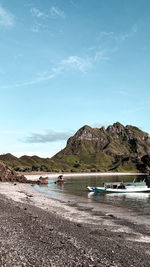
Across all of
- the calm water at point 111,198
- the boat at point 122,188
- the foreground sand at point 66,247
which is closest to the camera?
the foreground sand at point 66,247

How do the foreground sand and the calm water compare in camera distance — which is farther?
the calm water

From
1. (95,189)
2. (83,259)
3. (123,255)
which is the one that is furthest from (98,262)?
(95,189)

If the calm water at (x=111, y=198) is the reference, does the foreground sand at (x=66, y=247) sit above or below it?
above

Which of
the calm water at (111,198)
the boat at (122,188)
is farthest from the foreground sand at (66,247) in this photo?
the boat at (122,188)

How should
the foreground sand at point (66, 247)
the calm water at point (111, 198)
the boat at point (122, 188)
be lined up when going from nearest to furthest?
the foreground sand at point (66, 247) < the calm water at point (111, 198) < the boat at point (122, 188)

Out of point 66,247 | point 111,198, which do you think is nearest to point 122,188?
point 111,198

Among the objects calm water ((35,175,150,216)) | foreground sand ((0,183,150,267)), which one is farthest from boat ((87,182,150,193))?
foreground sand ((0,183,150,267))

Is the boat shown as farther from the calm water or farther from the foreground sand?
the foreground sand

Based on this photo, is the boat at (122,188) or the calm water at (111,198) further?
the boat at (122,188)

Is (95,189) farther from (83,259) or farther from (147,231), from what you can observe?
(83,259)

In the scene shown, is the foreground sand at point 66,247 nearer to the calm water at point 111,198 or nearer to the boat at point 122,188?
the calm water at point 111,198

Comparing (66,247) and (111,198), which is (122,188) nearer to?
(111,198)

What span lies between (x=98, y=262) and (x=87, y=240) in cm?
529

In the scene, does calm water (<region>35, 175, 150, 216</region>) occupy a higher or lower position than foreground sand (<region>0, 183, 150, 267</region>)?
lower
